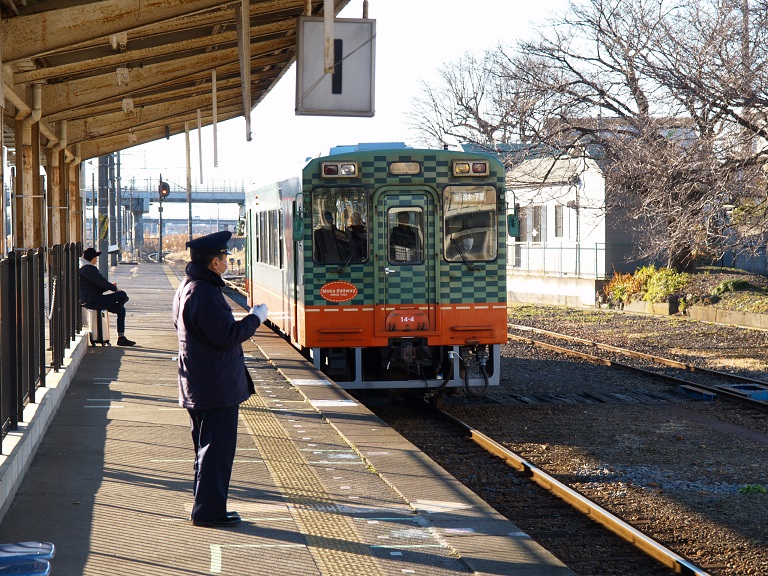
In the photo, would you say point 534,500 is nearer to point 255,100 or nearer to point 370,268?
point 370,268

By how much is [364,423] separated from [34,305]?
3005mm

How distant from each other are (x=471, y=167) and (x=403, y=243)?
3.85ft

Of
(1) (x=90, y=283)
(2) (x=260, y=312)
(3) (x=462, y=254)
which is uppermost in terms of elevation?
(3) (x=462, y=254)

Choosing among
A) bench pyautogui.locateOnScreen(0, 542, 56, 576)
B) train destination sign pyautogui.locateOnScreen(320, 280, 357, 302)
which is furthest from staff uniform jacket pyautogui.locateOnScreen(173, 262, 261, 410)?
train destination sign pyautogui.locateOnScreen(320, 280, 357, 302)

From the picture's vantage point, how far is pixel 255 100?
18.7 meters

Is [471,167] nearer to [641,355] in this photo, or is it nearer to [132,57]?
[132,57]

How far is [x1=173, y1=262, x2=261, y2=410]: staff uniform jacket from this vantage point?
19.3ft

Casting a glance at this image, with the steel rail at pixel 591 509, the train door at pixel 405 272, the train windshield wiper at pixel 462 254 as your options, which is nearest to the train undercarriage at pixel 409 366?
the train door at pixel 405 272

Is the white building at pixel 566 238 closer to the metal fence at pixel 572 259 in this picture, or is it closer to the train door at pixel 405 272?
the metal fence at pixel 572 259

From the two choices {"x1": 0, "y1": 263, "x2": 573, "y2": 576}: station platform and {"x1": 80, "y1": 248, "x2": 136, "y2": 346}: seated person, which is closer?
{"x1": 0, "y1": 263, "x2": 573, "y2": 576}: station platform

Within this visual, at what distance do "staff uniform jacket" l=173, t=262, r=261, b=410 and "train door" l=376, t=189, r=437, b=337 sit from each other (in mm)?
6270

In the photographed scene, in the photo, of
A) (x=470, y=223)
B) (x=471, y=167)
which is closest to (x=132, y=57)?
(x=471, y=167)

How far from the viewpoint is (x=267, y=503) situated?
6.62 metres

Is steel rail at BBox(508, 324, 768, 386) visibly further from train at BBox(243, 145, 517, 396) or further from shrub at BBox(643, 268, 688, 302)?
shrub at BBox(643, 268, 688, 302)
